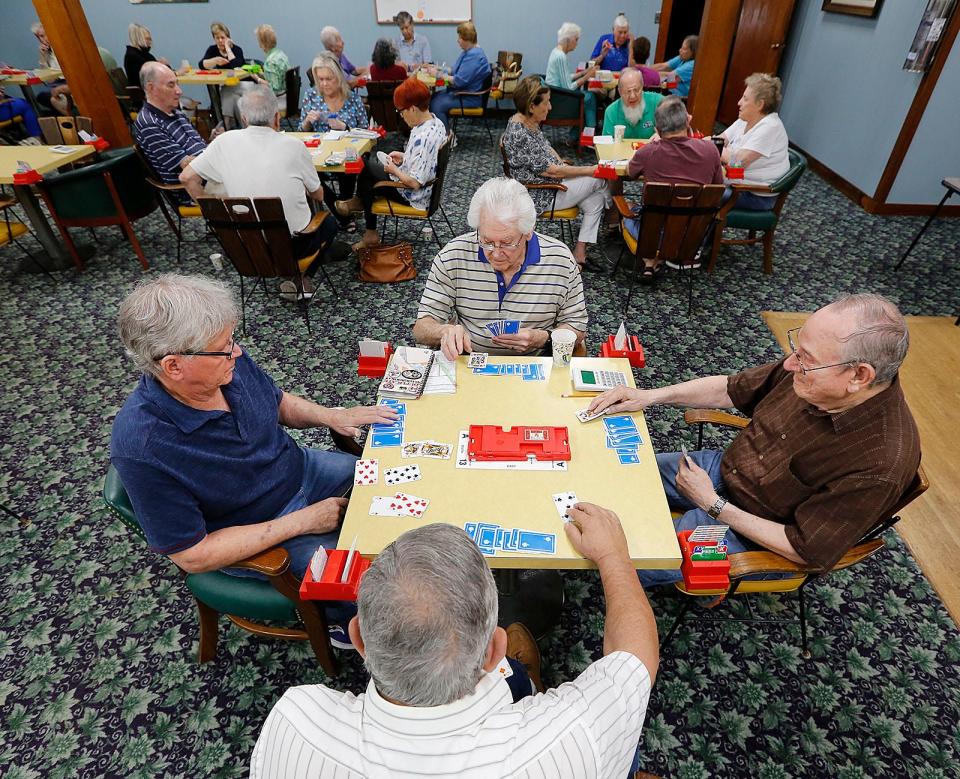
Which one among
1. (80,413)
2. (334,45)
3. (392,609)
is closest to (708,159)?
(392,609)

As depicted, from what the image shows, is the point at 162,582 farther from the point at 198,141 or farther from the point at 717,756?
the point at 198,141

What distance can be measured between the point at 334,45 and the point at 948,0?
245 inches

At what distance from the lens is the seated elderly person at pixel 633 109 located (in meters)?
4.77

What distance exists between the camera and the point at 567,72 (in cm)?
690

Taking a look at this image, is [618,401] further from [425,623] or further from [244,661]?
[244,661]

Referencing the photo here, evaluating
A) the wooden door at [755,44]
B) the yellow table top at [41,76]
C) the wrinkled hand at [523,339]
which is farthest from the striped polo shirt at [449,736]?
the yellow table top at [41,76]

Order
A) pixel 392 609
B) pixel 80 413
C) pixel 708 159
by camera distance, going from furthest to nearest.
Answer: pixel 708 159 < pixel 80 413 < pixel 392 609

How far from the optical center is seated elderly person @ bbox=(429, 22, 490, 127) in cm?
700

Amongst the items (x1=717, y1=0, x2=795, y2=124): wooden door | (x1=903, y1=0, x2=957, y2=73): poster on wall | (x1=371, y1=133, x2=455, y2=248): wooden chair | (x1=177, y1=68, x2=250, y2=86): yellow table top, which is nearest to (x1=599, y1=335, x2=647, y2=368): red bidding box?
(x1=371, y1=133, x2=455, y2=248): wooden chair

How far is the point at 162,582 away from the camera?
232 centimetres

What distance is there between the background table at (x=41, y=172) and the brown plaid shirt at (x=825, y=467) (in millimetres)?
5161

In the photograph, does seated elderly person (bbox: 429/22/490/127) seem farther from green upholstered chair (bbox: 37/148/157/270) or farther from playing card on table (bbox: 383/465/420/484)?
playing card on table (bbox: 383/465/420/484)

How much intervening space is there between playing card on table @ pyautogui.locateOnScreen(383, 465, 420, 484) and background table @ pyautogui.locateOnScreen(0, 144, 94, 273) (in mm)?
4287

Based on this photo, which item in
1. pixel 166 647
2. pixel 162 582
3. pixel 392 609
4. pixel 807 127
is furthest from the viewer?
pixel 807 127
